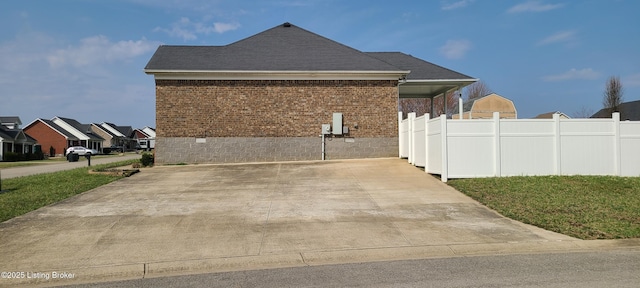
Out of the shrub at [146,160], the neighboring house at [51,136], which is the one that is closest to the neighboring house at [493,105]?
the shrub at [146,160]

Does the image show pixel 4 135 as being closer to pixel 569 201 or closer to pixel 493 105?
pixel 493 105

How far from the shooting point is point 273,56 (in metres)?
21.1

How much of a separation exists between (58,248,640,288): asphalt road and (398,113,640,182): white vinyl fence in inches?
279

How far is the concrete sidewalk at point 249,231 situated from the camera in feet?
21.2

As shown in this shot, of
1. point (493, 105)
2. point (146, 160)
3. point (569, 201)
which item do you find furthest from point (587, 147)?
point (493, 105)

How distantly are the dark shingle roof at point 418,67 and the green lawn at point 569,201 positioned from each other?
30.5 feet

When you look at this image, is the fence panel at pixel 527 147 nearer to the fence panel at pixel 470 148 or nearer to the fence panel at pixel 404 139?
the fence panel at pixel 470 148

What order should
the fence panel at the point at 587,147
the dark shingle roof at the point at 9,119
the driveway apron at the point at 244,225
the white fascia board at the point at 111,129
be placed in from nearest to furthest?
the driveway apron at the point at 244,225
the fence panel at the point at 587,147
the dark shingle roof at the point at 9,119
the white fascia board at the point at 111,129

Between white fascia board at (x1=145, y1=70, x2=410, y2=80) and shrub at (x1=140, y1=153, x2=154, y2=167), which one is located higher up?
white fascia board at (x1=145, y1=70, x2=410, y2=80)

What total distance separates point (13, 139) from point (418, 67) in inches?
2044

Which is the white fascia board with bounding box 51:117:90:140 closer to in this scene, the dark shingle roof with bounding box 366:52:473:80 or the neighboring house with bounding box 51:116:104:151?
the neighboring house with bounding box 51:116:104:151

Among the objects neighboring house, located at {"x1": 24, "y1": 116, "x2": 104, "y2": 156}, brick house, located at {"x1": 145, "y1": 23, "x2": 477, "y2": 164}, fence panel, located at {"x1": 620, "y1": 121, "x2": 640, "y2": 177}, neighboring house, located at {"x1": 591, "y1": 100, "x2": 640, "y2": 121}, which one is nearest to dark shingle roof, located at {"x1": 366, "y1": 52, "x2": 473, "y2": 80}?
brick house, located at {"x1": 145, "y1": 23, "x2": 477, "y2": 164}

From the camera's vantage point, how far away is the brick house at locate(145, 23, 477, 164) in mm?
19500

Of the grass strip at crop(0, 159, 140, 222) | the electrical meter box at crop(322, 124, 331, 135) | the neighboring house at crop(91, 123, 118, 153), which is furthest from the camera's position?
the neighboring house at crop(91, 123, 118, 153)
